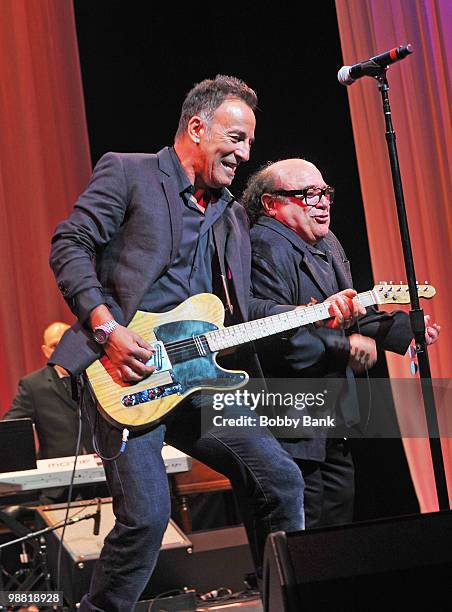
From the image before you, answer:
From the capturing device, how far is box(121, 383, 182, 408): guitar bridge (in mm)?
2855

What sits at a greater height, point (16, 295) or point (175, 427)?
point (16, 295)

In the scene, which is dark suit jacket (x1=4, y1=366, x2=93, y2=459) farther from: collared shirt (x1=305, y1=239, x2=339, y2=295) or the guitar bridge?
the guitar bridge

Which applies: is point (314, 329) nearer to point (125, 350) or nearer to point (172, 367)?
point (172, 367)

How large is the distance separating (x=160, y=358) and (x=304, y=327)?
2.51 feet

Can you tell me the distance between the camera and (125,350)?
9.18ft

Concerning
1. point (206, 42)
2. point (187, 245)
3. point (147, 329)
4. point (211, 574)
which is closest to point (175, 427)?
point (147, 329)

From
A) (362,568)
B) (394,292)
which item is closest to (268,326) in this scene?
(394,292)

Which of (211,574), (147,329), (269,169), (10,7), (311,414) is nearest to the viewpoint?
(147,329)

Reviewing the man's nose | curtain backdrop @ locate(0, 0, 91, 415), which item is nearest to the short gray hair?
the man's nose

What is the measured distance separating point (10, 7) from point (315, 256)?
409 cm

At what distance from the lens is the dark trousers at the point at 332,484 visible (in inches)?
137

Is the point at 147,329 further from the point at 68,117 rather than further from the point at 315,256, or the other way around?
the point at 68,117

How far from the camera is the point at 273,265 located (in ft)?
11.8

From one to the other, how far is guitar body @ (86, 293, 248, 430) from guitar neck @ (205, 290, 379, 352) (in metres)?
0.04
